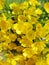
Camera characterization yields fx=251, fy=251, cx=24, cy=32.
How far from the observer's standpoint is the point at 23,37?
2.37 m

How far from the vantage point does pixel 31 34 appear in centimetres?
238

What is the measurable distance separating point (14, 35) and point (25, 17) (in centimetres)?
28

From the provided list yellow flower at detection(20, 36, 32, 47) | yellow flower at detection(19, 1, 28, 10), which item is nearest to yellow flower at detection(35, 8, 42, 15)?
yellow flower at detection(19, 1, 28, 10)

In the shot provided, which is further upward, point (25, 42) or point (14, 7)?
point (14, 7)

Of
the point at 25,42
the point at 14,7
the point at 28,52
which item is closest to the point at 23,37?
the point at 25,42

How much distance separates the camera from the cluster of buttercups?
7.06 feet

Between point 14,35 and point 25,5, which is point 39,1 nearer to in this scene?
point 25,5

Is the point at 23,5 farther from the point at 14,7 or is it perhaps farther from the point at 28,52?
the point at 28,52

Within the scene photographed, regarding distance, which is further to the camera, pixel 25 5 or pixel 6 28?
pixel 25 5

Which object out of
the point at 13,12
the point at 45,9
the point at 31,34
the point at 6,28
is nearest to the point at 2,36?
the point at 6,28

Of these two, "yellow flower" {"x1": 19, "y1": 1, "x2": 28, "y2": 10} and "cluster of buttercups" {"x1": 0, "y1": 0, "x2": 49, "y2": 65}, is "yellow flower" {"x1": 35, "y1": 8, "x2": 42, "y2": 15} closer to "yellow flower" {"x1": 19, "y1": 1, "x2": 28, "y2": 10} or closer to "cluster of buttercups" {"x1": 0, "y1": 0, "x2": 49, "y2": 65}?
"cluster of buttercups" {"x1": 0, "y1": 0, "x2": 49, "y2": 65}

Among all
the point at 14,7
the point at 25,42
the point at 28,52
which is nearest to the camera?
the point at 28,52

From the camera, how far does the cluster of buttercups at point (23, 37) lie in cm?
215

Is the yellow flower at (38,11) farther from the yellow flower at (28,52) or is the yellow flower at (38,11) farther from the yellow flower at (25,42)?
the yellow flower at (28,52)
